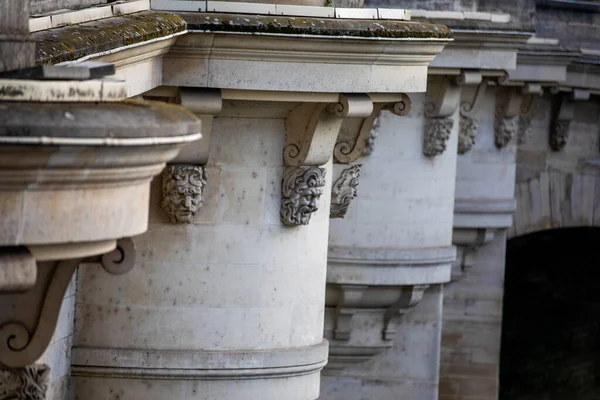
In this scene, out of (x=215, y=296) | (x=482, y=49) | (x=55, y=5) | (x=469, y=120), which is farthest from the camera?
(x=469, y=120)

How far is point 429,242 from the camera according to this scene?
39.9 feet

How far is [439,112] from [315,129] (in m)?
5.01

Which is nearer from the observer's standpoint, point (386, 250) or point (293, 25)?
point (293, 25)

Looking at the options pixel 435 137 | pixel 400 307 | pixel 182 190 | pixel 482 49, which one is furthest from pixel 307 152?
pixel 482 49

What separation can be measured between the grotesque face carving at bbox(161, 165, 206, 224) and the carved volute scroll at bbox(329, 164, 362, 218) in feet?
4.76

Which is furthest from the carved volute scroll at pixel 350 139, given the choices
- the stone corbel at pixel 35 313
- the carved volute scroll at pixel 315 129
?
the stone corbel at pixel 35 313

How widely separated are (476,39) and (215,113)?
5610 millimetres

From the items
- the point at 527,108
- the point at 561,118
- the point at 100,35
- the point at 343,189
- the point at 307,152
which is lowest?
the point at 561,118

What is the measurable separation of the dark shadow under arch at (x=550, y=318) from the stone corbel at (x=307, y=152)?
12.9 m

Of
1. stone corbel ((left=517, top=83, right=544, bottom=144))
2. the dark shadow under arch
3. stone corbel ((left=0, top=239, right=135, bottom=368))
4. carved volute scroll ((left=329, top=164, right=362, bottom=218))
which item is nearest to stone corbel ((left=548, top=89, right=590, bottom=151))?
stone corbel ((left=517, top=83, right=544, bottom=144))

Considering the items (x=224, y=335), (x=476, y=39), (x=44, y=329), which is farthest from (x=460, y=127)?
(x=44, y=329)

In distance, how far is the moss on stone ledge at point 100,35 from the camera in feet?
13.9

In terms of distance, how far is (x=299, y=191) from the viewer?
285 inches

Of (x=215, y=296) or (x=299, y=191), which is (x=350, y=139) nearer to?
(x=299, y=191)
